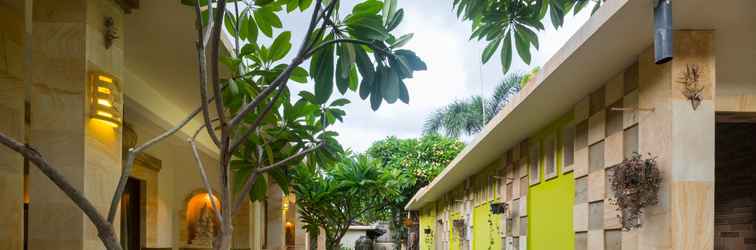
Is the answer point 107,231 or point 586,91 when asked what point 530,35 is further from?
point 586,91

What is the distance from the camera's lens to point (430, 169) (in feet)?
96.2

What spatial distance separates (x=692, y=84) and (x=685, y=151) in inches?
15.0

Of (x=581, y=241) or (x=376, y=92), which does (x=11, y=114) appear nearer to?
(x=376, y=92)

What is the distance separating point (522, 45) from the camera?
304 centimetres

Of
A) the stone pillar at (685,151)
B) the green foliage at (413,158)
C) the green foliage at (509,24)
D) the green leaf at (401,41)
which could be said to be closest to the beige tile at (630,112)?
the stone pillar at (685,151)

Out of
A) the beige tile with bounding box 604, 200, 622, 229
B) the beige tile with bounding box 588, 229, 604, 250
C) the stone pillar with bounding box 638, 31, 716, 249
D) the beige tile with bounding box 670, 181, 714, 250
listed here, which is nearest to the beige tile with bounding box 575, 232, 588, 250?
the beige tile with bounding box 588, 229, 604, 250

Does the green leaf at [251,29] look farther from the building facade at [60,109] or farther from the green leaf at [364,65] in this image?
the building facade at [60,109]

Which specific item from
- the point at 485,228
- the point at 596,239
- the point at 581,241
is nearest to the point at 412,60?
the point at 596,239

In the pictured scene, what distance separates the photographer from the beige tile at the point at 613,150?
15.2 ft

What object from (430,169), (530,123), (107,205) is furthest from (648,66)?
(430,169)

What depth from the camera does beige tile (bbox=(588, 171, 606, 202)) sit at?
195 inches

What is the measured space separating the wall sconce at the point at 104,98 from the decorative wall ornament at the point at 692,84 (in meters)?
3.12

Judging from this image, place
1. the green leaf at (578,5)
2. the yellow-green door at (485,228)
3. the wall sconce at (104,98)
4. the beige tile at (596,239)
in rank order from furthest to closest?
the yellow-green door at (485,228) → the beige tile at (596,239) → the green leaf at (578,5) → the wall sconce at (104,98)

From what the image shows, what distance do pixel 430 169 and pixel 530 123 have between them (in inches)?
887
